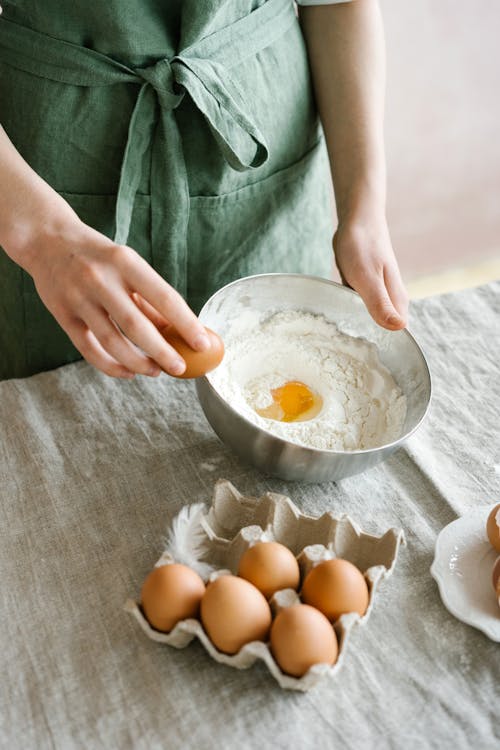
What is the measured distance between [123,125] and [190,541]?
64 centimetres

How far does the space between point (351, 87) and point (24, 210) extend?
24.6 inches

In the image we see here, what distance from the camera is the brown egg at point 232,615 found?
2.54 ft

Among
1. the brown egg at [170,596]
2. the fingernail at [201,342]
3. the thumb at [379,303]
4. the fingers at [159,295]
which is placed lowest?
the brown egg at [170,596]

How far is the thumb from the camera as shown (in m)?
1.04

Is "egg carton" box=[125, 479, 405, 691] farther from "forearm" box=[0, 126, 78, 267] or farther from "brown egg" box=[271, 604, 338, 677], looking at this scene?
"forearm" box=[0, 126, 78, 267]

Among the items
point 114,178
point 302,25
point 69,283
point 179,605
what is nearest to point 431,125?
point 302,25

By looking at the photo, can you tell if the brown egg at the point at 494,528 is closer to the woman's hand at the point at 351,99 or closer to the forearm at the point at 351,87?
the woman's hand at the point at 351,99

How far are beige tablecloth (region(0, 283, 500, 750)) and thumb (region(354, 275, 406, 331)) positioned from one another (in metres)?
0.19

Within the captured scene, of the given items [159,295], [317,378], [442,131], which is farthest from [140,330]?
[442,131]

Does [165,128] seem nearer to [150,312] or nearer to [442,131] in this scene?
[150,312]

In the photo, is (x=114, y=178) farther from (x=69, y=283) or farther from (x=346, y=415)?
(x=346, y=415)

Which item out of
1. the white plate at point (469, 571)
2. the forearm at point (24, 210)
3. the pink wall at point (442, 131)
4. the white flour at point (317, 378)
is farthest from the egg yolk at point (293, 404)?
the pink wall at point (442, 131)

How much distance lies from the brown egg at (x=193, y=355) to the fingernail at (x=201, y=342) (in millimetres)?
13

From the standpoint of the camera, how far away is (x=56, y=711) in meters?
0.79
